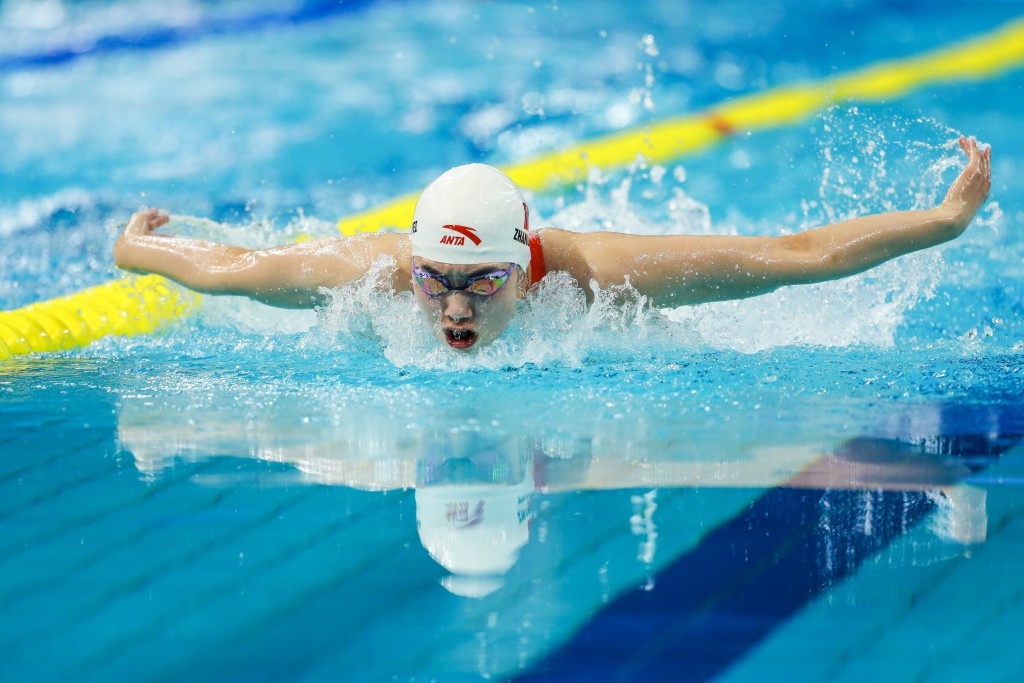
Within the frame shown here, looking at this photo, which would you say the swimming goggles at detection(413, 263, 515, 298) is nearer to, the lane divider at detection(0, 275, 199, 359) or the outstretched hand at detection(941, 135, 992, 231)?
the outstretched hand at detection(941, 135, 992, 231)

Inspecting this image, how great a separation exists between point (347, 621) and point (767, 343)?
199cm

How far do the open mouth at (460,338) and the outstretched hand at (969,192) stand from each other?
1277 mm

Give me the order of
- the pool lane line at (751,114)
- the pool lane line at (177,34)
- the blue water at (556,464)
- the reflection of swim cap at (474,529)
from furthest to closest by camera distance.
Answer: the pool lane line at (177,34) < the pool lane line at (751,114) < the reflection of swim cap at (474,529) < the blue water at (556,464)

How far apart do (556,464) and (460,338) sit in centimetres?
77

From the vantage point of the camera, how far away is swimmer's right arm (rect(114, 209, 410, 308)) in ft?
10.1

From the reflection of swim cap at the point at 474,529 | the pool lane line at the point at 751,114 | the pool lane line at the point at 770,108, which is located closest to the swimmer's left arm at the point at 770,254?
the reflection of swim cap at the point at 474,529

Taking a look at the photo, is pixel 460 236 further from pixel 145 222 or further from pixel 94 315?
pixel 94 315

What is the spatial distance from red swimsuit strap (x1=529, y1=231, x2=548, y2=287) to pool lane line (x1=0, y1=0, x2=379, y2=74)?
16.7 ft

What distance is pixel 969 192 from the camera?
297 centimetres

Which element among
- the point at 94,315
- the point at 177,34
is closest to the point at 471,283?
the point at 94,315

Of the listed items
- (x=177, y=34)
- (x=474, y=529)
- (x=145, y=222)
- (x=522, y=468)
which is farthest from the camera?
(x=177, y=34)

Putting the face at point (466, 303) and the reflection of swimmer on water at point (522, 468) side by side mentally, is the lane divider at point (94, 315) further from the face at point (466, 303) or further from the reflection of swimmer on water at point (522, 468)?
the face at point (466, 303)

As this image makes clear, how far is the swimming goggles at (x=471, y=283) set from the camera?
9.33ft

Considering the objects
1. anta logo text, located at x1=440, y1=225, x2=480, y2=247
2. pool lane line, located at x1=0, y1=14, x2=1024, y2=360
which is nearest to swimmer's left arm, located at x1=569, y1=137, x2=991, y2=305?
anta logo text, located at x1=440, y1=225, x2=480, y2=247
